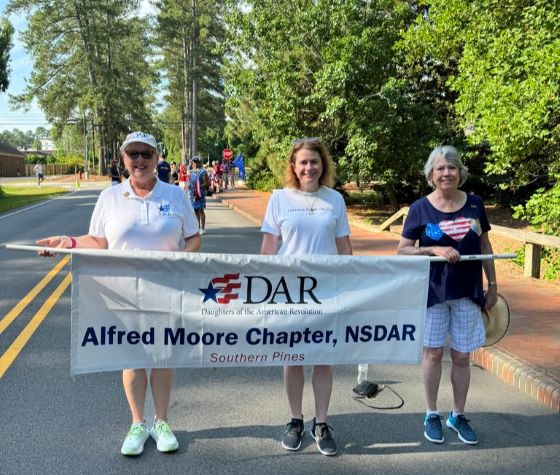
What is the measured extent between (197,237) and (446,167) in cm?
165

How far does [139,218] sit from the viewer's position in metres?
3.38

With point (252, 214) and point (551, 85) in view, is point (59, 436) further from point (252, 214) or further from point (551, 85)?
point (252, 214)

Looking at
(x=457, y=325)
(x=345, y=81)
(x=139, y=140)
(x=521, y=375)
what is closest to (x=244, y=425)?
(x=457, y=325)

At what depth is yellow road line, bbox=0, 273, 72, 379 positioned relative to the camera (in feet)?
17.0

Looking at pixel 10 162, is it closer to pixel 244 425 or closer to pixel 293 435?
pixel 244 425

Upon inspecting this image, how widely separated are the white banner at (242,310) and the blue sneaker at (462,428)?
61 cm

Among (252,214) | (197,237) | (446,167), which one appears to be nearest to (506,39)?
(446,167)

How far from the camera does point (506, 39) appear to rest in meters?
8.73

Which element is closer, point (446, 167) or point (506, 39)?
point (446, 167)

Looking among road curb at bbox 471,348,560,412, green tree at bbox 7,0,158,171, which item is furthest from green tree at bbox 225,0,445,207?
green tree at bbox 7,0,158,171

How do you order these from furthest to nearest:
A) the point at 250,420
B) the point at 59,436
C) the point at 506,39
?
the point at 506,39 < the point at 250,420 < the point at 59,436

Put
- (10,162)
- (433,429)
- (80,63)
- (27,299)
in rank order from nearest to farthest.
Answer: (433,429)
(27,299)
(80,63)
(10,162)

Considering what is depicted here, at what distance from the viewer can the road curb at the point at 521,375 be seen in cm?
431

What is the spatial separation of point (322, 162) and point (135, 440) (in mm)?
2111
